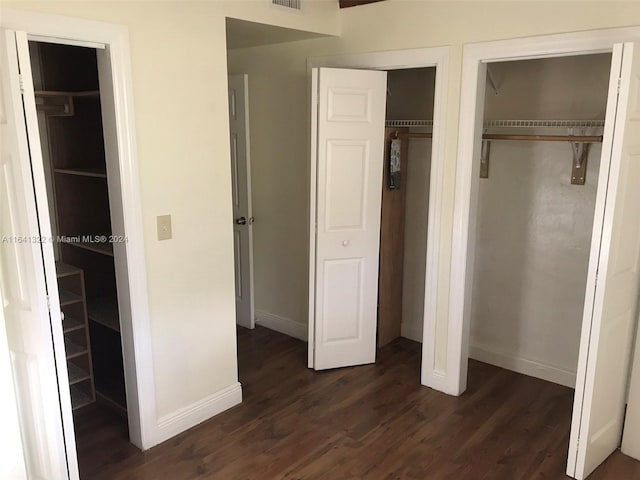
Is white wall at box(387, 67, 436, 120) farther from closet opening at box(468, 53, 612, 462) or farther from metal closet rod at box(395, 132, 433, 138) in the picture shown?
closet opening at box(468, 53, 612, 462)

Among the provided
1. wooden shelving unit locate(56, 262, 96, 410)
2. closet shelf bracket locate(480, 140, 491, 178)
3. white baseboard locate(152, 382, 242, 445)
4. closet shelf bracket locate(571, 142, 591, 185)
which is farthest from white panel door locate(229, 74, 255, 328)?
closet shelf bracket locate(571, 142, 591, 185)

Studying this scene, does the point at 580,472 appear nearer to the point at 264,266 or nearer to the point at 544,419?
the point at 544,419

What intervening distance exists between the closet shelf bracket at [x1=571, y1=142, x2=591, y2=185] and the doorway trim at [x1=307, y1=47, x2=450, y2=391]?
2.73ft

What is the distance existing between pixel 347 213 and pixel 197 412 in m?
1.57

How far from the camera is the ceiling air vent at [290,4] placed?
10.2 ft

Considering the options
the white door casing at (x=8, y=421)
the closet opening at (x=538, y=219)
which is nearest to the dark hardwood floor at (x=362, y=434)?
the closet opening at (x=538, y=219)

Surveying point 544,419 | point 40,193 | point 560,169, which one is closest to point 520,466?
point 544,419

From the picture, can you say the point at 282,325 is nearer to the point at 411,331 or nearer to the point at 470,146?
the point at 411,331

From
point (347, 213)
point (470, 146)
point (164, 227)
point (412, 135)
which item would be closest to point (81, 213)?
point (164, 227)

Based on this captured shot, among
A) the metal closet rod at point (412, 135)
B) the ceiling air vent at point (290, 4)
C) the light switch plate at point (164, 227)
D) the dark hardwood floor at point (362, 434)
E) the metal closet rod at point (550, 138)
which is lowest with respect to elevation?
the dark hardwood floor at point (362, 434)

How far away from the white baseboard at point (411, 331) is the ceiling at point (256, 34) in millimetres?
2341

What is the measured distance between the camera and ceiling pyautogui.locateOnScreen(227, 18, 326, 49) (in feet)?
10.3

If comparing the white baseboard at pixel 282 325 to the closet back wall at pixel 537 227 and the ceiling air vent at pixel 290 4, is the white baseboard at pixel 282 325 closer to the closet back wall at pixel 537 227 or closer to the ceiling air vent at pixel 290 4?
the closet back wall at pixel 537 227

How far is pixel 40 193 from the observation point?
1.96 meters
